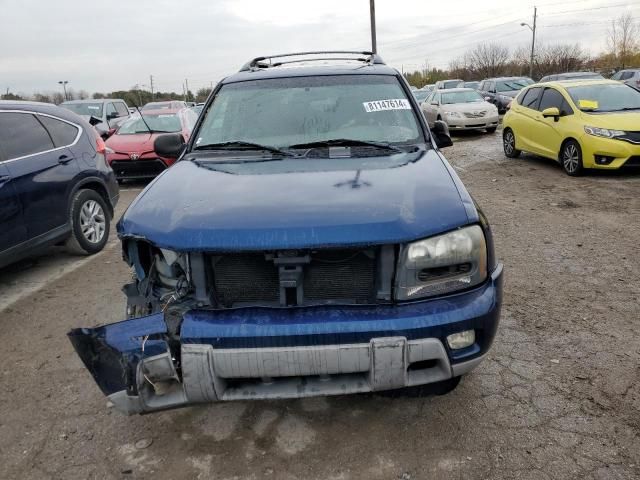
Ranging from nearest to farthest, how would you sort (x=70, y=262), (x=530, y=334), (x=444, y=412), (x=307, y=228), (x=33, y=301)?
(x=307, y=228), (x=444, y=412), (x=530, y=334), (x=33, y=301), (x=70, y=262)

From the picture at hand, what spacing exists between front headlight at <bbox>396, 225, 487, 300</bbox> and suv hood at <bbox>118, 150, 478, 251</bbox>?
0.07m

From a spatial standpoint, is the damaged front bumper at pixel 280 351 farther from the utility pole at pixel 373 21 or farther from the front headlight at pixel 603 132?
the utility pole at pixel 373 21

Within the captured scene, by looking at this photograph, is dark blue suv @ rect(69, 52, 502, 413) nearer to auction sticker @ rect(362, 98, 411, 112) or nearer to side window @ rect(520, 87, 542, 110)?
auction sticker @ rect(362, 98, 411, 112)

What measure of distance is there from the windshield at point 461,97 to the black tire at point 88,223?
12.6m

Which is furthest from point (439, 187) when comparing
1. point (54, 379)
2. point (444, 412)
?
point (54, 379)

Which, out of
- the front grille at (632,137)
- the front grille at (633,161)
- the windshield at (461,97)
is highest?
the windshield at (461,97)

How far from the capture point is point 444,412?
2.75 meters

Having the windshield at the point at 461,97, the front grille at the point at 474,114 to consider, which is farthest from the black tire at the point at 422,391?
the windshield at the point at 461,97

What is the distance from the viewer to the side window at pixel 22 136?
4.73 meters

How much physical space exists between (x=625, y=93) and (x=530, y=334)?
7246 millimetres

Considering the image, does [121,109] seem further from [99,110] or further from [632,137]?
[632,137]

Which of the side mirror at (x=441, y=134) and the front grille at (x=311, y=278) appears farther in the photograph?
the side mirror at (x=441, y=134)

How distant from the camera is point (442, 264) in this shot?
2.27 meters

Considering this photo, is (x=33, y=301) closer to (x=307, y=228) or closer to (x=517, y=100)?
(x=307, y=228)
